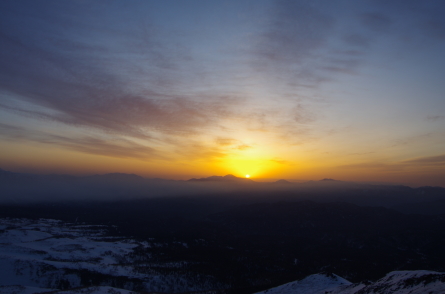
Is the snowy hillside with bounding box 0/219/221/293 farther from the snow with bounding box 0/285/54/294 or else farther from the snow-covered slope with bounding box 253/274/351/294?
the snow-covered slope with bounding box 253/274/351/294

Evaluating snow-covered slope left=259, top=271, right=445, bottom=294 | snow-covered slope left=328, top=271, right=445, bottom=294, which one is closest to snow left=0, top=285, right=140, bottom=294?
snow-covered slope left=259, top=271, right=445, bottom=294

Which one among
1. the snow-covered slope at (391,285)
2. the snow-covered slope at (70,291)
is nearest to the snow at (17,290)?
the snow-covered slope at (70,291)

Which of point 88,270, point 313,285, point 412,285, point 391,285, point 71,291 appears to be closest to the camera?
point 412,285

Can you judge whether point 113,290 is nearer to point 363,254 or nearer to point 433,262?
point 363,254

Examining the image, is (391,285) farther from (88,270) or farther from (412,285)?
(88,270)

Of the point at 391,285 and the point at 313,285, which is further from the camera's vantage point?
the point at 313,285

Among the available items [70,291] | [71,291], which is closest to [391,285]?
[71,291]

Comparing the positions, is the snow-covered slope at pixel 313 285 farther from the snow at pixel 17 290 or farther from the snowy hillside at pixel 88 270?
the snow at pixel 17 290

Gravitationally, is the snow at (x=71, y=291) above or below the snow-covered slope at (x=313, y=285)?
above
